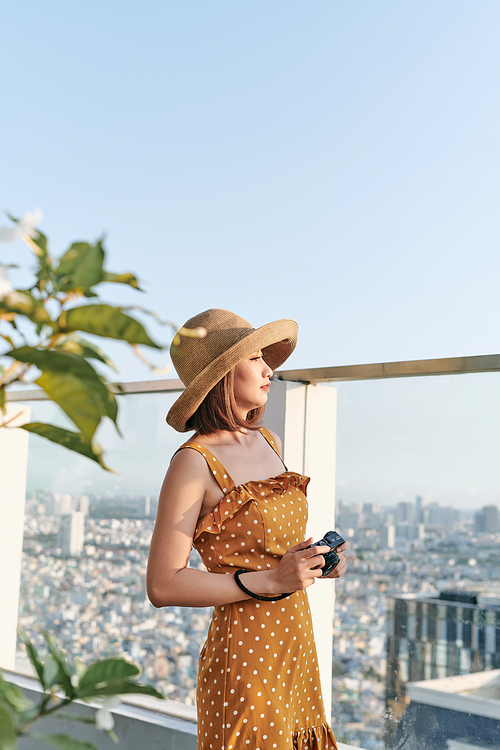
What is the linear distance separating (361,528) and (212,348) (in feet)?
2.39

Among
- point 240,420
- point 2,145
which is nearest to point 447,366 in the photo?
point 240,420

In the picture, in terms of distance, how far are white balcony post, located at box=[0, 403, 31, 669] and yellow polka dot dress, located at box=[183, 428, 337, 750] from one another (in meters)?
1.75

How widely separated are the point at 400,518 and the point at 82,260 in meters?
1.55

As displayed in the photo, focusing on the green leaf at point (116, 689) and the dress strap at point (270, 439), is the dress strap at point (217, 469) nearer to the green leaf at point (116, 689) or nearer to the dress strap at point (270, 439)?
the dress strap at point (270, 439)

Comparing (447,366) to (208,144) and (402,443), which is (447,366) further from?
(208,144)

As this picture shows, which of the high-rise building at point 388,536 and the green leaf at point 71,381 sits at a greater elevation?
the green leaf at point 71,381

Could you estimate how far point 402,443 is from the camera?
1.78 meters

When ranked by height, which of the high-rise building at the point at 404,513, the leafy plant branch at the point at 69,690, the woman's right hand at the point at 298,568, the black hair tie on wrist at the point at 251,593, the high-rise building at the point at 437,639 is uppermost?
the leafy plant branch at the point at 69,690

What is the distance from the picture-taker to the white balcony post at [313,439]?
6.28ft

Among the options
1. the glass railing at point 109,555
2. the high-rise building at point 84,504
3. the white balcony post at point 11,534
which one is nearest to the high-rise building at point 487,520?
the glass railing at point 109,555

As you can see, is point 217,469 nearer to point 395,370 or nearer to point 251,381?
point 251,381

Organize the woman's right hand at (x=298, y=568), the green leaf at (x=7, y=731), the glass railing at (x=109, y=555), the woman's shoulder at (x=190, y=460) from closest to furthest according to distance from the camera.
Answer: the green leaf at (x=7, y=731) < the woman's right hand at (x=298, y=568) < the woman's shoulder at (x=190, y=460) < the glass railing at (x=109, y=555)

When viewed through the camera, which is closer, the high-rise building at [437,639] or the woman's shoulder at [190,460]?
the woman's shoulder at [190,460]

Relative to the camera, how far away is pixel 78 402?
0.34 metres
